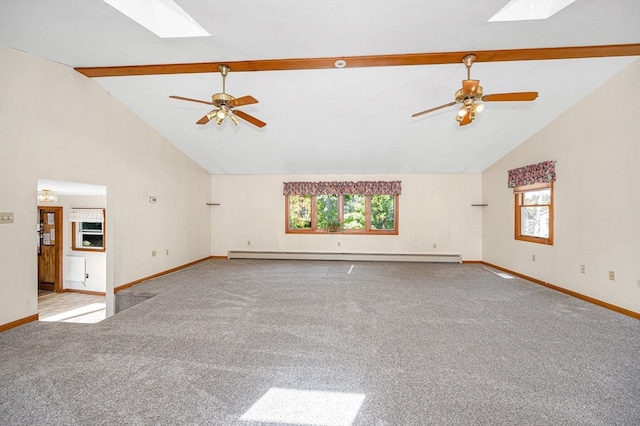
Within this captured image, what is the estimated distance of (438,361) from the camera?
2340 mm

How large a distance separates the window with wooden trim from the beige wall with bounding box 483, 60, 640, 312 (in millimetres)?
2957

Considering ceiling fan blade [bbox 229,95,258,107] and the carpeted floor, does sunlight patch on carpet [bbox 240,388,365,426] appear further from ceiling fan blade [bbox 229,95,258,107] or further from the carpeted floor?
ceiling fan blade [bbox 229,95,258,107]

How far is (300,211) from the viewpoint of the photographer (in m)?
7.43

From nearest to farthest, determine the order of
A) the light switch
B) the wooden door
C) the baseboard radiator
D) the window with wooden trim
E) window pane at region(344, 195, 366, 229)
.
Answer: the light switch → the wooden door → the baseboard radiator → the window with wooden trim → window pane at region(344, 195, 366, 229)

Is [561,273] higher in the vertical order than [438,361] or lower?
higher

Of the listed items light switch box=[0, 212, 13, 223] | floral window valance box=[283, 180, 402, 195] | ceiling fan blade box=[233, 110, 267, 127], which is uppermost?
ceiling fan blade box=[233, 110, 267, 127]

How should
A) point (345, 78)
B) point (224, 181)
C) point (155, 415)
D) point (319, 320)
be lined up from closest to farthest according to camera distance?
point (155, 415) → point (319, 320) → point (345, 78) → point (224, 181)

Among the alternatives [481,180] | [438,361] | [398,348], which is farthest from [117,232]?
[481,180]

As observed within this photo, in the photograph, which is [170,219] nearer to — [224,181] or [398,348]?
[224,181]

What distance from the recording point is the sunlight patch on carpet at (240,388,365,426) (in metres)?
1.70

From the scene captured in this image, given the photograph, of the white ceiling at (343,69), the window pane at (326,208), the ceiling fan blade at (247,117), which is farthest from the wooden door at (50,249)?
the window pane at (326,208)

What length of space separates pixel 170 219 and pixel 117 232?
4.29 feet

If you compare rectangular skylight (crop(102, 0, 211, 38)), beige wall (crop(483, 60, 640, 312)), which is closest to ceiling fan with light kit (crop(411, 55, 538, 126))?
beige wall (crop(483, 60, 640, 312))

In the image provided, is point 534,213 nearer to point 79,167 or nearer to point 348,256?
point 348,256
